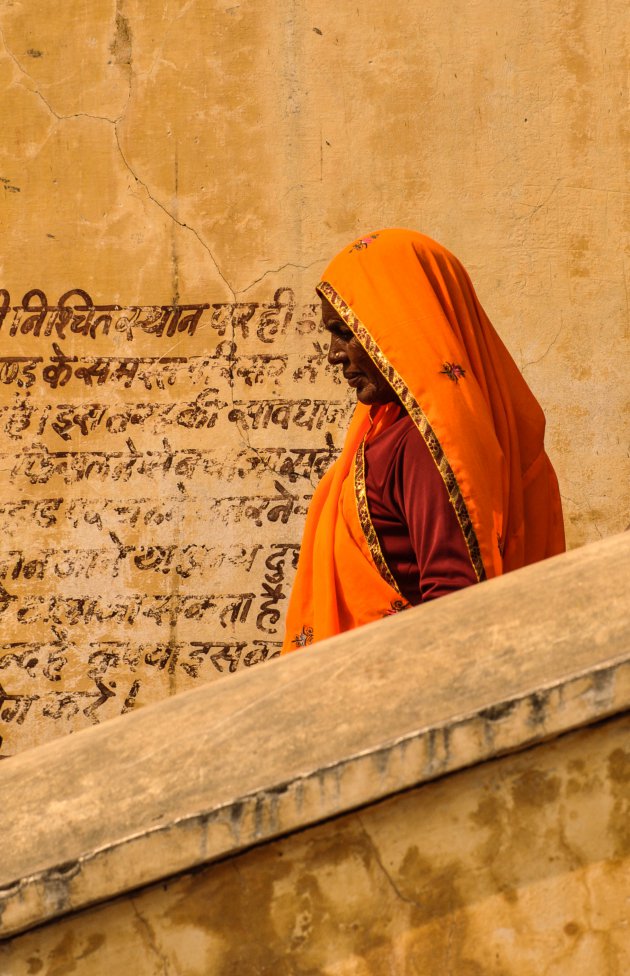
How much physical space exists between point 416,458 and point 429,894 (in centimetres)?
100

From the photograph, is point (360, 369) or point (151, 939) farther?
point (360, 369)

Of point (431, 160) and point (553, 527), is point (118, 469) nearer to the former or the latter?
point (431, 160)

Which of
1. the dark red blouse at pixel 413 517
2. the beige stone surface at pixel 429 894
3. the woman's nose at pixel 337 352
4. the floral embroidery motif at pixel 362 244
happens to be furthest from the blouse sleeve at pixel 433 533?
the beige stone surface at pixel 429 894

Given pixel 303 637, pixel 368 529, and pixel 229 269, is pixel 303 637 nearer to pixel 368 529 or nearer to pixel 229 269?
pixel 368 529

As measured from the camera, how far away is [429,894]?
1.31 meters

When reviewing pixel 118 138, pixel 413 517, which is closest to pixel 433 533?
pixel 413 517

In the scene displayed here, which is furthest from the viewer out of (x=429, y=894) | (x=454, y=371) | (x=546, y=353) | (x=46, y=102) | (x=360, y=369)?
(x=46, y=102)

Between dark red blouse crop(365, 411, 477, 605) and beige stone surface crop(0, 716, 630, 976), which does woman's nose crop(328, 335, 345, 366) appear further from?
beige stone surface crop(0, 716, 630, 976)

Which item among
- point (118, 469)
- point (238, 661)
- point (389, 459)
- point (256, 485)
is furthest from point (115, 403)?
point (389, 459)

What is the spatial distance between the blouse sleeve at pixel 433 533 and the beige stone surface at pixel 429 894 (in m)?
0.78

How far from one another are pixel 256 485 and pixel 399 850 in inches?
101

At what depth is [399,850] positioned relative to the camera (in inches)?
51.7

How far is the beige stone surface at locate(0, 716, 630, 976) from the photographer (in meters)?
1.30

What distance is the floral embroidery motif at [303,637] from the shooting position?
243cm
